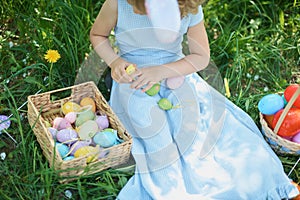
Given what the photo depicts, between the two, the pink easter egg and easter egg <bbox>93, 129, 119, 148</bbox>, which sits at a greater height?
the pink easter egg

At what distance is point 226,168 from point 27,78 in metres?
0.81

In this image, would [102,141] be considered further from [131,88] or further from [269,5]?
[269,5]

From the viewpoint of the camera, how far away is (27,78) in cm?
198

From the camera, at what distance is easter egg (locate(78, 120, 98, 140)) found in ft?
5.68

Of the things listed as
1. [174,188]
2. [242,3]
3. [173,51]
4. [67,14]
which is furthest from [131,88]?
[242,3]

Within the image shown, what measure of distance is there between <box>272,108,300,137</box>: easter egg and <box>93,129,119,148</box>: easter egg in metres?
0.56

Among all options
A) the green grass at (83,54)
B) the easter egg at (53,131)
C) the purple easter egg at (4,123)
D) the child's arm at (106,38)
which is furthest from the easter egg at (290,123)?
the purple easter egg at (4,123)

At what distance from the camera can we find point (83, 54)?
2066 millimetres

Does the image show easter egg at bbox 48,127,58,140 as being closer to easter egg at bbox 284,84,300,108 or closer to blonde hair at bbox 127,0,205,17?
blonde hair at bbox 127,0,205,17

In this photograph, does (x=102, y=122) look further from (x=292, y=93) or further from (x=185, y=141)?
(x=292, y=93)

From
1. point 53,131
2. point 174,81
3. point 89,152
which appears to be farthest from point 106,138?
point 174,81

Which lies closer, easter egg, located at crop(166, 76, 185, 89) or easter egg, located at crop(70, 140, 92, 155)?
easter egg, located at crop(70, 140, 92, 155)

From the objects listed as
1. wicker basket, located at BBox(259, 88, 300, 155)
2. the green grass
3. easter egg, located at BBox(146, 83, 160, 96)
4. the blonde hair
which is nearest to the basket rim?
wicker basket, located at BBox(259, 88, 300, 155)

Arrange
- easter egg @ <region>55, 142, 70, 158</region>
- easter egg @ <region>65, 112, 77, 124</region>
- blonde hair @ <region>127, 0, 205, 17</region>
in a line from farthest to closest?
easter egg @ <region>65, 112, 77, 124</region>
easter egg @ <region>55, 142, 70, 158</region>
blonde hair @ <region>127, 0, 205, 17</region>
